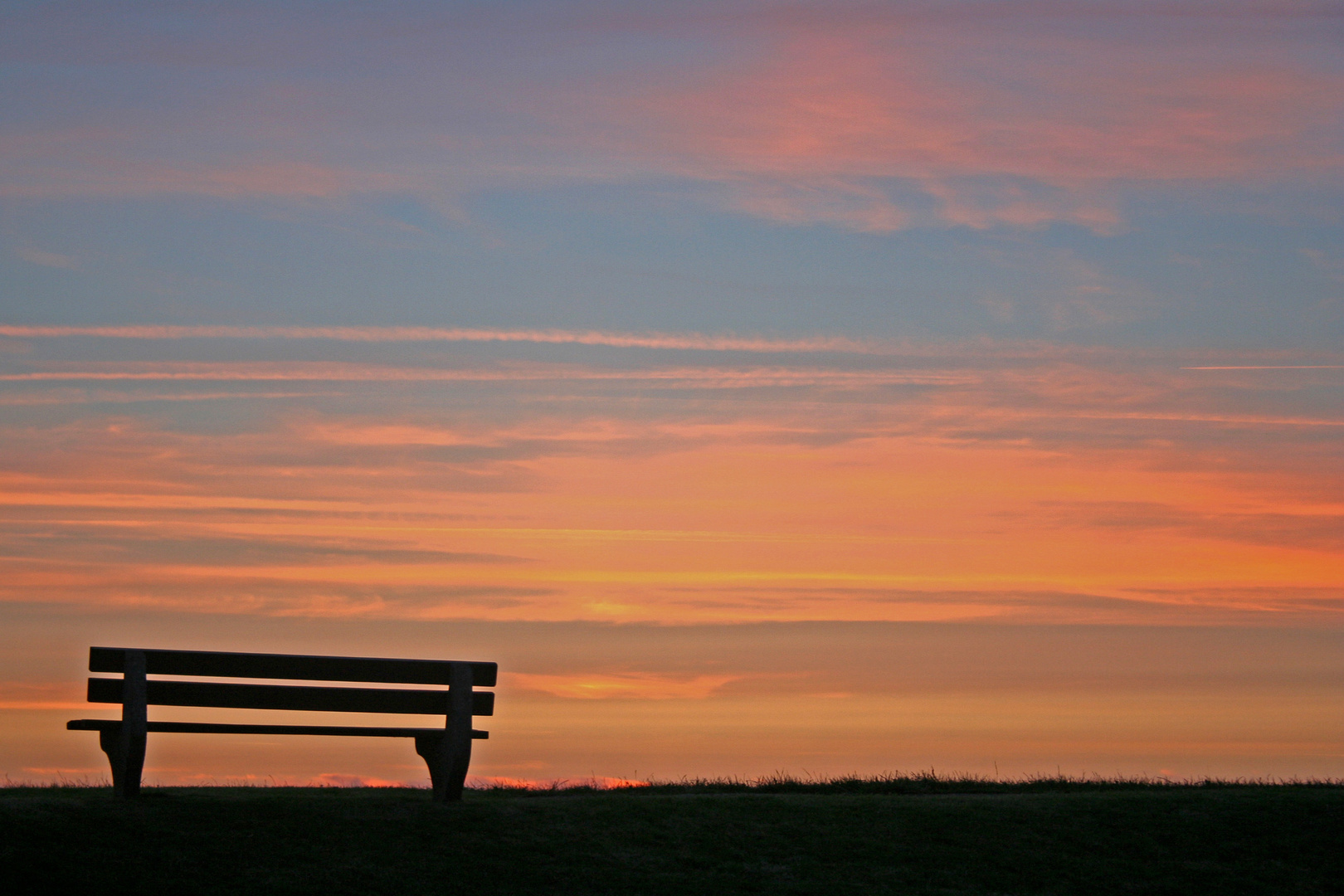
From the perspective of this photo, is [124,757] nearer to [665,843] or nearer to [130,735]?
[130,735]

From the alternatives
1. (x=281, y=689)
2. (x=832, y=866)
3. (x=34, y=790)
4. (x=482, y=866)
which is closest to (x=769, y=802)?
(x=832, y=866)

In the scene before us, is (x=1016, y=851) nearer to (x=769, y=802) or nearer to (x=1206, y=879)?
(x=1206, y=879)

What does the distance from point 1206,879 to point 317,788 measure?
966 cm

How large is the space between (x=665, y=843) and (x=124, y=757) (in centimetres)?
508

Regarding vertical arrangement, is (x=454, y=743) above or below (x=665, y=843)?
above

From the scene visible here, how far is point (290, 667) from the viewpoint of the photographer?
43.1ft

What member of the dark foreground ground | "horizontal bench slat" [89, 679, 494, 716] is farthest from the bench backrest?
the dark foreground ground

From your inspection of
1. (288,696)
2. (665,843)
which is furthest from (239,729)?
(665,843)

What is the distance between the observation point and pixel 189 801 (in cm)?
1245

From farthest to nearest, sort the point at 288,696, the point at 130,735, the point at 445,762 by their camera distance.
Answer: the point at 445,762 → the point at 288,696 → the point at 130,735

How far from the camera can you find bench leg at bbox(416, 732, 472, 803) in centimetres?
1340

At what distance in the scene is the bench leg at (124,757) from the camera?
12.2 meters

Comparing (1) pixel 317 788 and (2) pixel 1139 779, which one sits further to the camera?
(2) pixel 1139 779

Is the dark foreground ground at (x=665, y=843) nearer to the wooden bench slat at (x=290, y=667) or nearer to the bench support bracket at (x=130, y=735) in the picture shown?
the bench support bracket at (x=130, y=735)
